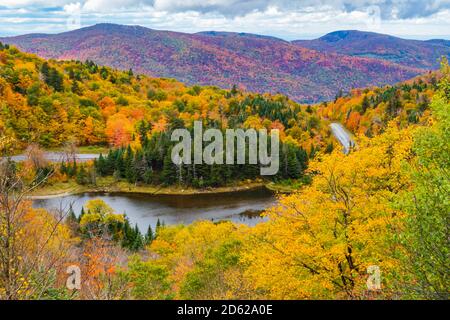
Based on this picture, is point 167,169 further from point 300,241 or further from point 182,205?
point 300,241

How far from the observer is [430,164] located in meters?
11.7

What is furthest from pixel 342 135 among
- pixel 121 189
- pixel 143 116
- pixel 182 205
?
pixel 121 189

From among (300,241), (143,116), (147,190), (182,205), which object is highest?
(300,241)

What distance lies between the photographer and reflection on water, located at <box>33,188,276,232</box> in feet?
218

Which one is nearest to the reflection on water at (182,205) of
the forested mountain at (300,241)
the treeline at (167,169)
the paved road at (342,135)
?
the treeline at (167,169)

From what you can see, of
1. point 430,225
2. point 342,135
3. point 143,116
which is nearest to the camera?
point 430,225

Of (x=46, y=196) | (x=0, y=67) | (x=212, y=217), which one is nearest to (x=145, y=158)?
(x=46, y=196)

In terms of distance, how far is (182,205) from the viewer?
247 feet

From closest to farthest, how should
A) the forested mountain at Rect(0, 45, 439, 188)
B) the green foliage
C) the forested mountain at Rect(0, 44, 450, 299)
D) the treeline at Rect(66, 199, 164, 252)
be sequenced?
the green foliage, the forested mountain at Rect(0, 44, 450, 299), the treeline at Rect(66, 199, 164, 252), the forested mountain at Rect(0, 45, 439, 188)

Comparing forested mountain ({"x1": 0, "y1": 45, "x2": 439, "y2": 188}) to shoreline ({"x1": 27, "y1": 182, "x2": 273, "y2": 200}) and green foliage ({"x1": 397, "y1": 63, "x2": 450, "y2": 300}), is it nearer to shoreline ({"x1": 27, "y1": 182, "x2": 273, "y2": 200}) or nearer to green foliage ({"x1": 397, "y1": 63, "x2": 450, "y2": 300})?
shoreline ({"x1": 27, "y1": 182, "x2": 273, "y2": 200})

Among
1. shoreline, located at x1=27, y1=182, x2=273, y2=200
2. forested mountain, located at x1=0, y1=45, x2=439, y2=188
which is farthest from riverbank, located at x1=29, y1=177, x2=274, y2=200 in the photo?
forested mountain, located at x1=0, y1=45, x2=439, y2=188

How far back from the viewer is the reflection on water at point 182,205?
6656cm

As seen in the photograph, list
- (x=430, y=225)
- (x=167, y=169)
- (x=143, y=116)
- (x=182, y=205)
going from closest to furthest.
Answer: (x=430, y=225), (x=182, y=205), (x=167, y=169), (x=143, y=116)
